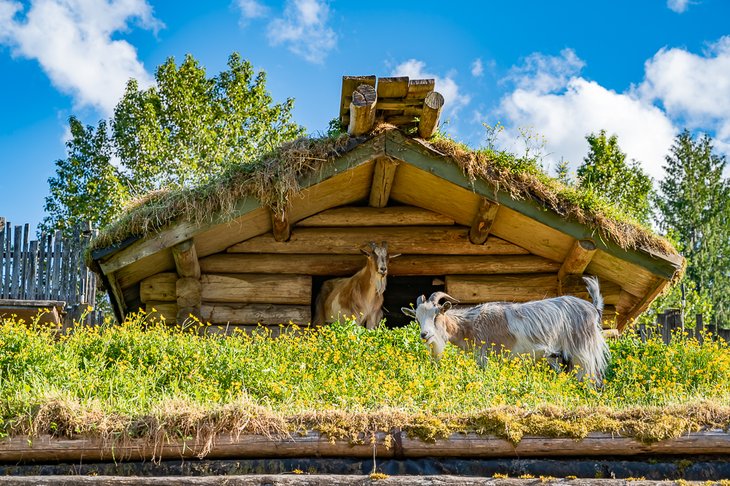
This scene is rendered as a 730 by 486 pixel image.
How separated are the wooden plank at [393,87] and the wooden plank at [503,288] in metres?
3.34

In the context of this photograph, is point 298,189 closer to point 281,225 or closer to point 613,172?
point 281,225

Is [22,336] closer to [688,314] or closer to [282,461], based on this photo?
[282,461]

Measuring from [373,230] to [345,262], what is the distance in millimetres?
652

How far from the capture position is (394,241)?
488 inches

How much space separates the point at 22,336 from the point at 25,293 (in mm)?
11494

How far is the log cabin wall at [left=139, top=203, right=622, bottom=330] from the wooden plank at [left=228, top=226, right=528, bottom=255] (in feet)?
0.05

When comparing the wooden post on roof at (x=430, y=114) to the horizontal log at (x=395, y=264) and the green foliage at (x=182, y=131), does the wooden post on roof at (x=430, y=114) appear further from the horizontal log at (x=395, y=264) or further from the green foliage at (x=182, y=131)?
the green foliage at (x=182, y=131)

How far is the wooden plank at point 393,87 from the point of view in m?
9.87

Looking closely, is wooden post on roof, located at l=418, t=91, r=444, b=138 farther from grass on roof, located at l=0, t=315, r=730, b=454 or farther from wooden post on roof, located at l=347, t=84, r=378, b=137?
grass on roof, located at l=0, t=315, r=730, b=454

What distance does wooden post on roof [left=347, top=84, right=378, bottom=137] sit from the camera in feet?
32.6

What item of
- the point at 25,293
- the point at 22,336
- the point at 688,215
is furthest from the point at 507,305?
the point at 688,215

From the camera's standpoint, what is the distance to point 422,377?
27.5 ft

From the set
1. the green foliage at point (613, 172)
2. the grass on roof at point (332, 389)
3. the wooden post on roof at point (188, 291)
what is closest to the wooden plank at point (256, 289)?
the wooden post on roof at point (188, 291)

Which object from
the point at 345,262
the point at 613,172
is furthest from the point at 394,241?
the point at 613,172
